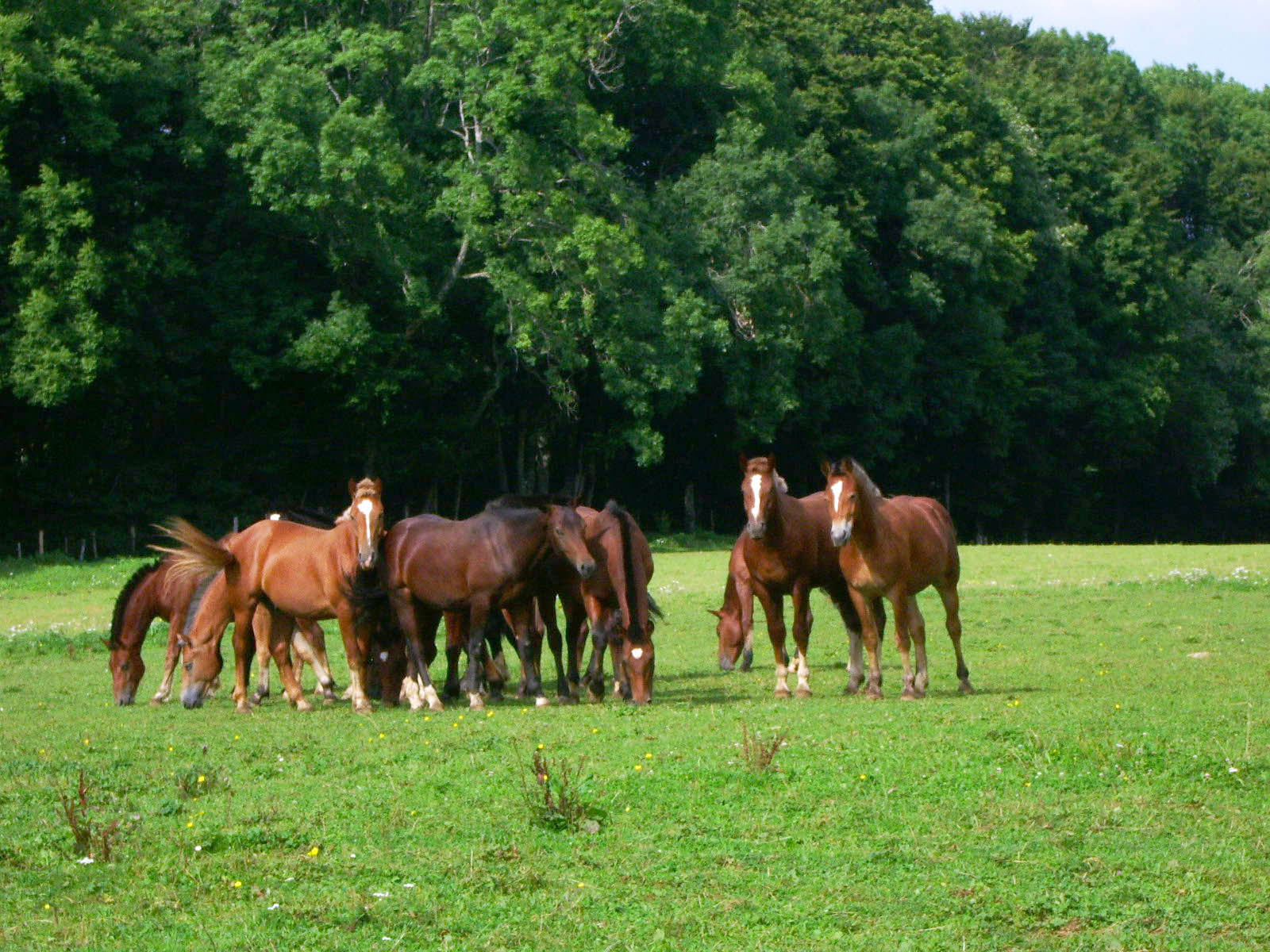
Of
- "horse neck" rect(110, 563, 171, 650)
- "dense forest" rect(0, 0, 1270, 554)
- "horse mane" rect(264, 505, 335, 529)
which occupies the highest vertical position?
"dense forest" rect(0, 0, 1270, 554)

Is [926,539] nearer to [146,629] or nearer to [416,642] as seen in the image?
[416,642]

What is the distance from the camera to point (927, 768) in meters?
10.7

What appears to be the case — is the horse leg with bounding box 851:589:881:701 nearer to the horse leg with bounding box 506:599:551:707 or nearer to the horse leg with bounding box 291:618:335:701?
the horse leg with bounding box 506:599:551:707

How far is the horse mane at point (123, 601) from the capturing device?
17922mm

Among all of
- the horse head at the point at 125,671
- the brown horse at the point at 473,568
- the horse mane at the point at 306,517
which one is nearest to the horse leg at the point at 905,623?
the brown horse at the point at 473,568

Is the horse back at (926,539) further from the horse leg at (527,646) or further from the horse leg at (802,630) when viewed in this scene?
the horse leg at (527,646)

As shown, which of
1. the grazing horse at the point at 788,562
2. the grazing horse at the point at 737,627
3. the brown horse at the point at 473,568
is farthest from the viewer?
the grazing horse at the point at 737,627

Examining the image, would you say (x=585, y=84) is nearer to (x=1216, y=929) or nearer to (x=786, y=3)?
(x=786, y=3)

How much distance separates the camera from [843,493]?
14883mm

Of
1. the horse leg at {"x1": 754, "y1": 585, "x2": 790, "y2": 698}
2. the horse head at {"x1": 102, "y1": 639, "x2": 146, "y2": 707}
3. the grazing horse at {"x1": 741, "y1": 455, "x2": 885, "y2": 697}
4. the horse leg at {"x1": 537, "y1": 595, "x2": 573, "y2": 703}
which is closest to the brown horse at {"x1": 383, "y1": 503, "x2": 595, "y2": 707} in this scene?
the horse leg at {"x1": 537, "y1": 595, "x2": 573, "y2": 703}

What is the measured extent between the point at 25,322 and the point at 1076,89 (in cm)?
5160

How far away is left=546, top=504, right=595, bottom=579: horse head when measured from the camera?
15168 mm

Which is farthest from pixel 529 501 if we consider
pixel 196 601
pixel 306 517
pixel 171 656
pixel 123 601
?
pixel 123 601

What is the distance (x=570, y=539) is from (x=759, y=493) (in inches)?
69.1
